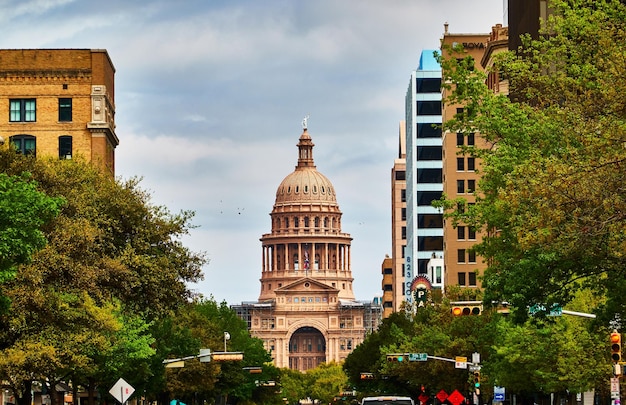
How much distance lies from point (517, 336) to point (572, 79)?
3405 centimetres

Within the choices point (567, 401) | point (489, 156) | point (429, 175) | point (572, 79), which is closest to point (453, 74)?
point (489, 156)

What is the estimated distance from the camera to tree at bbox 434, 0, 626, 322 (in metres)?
32.5

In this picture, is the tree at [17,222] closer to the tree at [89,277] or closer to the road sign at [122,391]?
the tree at [89,277]

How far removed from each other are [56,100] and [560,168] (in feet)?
266

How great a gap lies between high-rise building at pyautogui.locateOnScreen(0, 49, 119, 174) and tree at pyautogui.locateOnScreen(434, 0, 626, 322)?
194 ft

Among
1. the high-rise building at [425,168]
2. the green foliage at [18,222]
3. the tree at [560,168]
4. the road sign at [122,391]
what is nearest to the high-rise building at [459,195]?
the high-rise building at [425,168]

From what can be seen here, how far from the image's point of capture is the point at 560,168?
Answer: 32375 millimetres

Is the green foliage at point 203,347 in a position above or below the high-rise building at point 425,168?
below

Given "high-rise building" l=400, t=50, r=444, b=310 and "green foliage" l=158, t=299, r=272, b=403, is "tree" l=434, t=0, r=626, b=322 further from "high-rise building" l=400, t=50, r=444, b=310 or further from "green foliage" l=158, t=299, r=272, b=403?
"high-rise building" l=400, t=50, r=444, b=310

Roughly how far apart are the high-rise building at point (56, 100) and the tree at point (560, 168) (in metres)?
59.1

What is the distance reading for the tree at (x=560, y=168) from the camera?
32469 millimetres

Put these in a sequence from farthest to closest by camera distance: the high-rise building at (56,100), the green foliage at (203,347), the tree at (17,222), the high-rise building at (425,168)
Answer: the high-rise building at (425,168), the high-rise building at (56,100), the green foliage at (203,347), the tree at (17,222)

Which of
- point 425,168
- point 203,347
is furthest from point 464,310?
point 425,168

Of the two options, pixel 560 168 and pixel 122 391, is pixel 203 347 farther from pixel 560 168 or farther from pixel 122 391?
pixel 560 168
